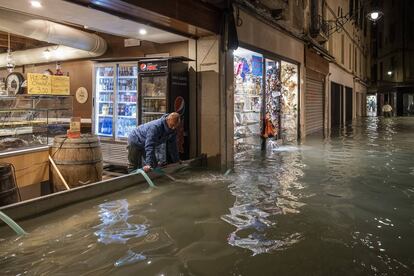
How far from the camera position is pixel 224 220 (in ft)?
18.9

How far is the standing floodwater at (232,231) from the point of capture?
419 centimetres

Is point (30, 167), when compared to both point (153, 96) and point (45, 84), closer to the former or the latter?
point (45, 84)

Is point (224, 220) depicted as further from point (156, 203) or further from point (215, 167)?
point (215, 167)

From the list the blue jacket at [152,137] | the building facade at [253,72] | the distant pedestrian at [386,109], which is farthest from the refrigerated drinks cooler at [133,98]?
the distant pedestrian at [386,109]

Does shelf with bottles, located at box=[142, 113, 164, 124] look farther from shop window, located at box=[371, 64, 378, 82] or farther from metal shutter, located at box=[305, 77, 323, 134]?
shop window, located at box=[371, 64, 378, 82]

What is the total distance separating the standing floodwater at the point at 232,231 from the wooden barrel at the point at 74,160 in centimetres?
62

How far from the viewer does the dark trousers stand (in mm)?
8469

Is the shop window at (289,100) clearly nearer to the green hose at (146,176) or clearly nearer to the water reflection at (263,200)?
the water reflection at (263,200)

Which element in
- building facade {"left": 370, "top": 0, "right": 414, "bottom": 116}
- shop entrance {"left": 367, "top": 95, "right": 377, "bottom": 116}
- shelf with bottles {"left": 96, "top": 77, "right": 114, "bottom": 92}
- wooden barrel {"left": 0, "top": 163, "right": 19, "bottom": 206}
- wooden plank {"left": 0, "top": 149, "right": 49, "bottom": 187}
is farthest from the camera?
shop entrance {"left": 367, "top": 95, "right": 377, "bottom": 116}

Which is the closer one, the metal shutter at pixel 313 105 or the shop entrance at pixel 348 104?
the metal shutter at pixel 313 105

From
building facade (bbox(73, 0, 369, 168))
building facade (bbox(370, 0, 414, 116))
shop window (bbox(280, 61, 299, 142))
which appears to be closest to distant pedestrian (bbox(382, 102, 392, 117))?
building facade (bbox(370, 0, 414, 116))

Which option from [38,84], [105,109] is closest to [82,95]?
[105,109]

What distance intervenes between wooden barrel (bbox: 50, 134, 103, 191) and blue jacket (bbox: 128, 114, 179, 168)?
114cm

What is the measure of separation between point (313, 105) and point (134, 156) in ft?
46.2
